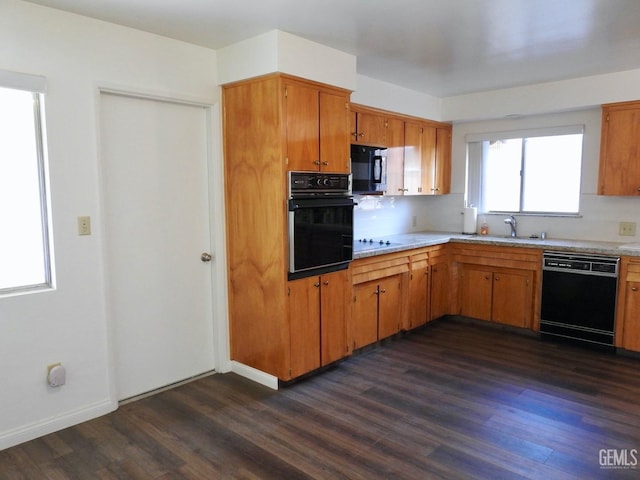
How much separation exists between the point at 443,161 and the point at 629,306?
245 cm

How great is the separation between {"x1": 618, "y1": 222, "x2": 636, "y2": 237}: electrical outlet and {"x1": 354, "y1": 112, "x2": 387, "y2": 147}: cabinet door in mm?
2458

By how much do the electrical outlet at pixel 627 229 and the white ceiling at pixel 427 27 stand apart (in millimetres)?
1458

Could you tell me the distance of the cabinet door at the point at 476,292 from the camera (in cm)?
481

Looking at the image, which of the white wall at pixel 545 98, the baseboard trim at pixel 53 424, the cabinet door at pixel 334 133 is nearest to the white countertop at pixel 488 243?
the cabinet door at pixel 334 133

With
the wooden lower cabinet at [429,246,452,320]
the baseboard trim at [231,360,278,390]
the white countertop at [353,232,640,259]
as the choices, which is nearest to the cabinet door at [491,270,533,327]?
the white countertop at [353,232,640,259]

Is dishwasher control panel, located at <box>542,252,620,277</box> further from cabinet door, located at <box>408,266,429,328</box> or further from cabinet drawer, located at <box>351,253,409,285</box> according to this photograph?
cabinet drawer, located at <box>351,253,409,285</box>

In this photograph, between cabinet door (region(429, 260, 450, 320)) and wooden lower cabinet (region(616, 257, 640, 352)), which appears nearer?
wooden lower cabinet (region(616, 257, 640, 352))

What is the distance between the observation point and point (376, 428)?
2.80 meters

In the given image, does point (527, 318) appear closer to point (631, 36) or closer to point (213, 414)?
point (631, 36)

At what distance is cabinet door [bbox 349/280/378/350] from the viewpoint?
3904mm

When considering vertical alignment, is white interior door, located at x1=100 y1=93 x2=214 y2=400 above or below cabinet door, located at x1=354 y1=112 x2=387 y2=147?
below

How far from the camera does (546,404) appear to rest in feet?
10.2

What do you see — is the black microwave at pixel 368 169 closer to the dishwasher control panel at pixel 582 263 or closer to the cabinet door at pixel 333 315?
the cabinet door at pixel 333 315

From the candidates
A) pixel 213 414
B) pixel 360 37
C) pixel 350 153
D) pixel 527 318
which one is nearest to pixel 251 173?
pixel 350 153
